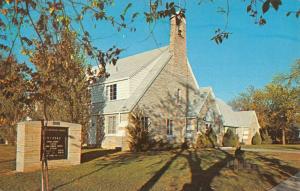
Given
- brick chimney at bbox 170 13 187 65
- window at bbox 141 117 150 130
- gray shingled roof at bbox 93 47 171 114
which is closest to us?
gray shingled roof at bbox 93 47 171 114

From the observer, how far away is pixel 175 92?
102 feet

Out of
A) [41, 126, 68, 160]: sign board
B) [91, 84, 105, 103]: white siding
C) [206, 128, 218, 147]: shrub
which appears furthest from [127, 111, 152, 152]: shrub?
[41, 126, 68, 160]: sign board

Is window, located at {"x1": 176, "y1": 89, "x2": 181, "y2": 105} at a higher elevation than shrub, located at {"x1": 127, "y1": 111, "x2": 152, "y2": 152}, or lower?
higher

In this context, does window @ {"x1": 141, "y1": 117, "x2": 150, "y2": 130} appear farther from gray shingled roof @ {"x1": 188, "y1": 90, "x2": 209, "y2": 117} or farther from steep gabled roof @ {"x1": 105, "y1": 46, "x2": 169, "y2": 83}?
gray shingled roof @ {"x1": 188, "y1": 90, "x2": 209, "y2": 117}

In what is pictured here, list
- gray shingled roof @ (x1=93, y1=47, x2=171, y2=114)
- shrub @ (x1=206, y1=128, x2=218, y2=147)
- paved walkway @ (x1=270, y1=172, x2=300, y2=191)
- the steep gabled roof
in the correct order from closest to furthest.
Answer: paved walkway @ (x1=270, y1=172, x2=300, y2=191)
gray shingled roof @ (x1=93, y1=47, x2=171, y2=114)
the steep gabled roof
shrub @ (x1=206, y1=128, x2=218, y2=147)

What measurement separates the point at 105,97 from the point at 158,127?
5.59 m

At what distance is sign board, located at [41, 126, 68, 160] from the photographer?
14.9 m

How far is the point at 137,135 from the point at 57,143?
1024 centimetres

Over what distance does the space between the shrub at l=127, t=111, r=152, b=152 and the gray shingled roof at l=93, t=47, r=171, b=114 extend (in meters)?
0.86

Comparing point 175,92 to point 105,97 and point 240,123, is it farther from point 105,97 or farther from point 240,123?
point 240,123

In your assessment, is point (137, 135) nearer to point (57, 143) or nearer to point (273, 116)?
point (57, 143)

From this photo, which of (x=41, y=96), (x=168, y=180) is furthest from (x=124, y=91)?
(x=41, y=96)

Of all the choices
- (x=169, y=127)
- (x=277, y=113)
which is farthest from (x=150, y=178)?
(x=277, y=113)


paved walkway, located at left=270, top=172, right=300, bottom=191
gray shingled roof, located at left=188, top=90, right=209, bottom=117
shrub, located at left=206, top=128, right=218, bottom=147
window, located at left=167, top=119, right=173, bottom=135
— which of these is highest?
gray shingled roof, located at left=188, top=90, right=209, bottom=117
